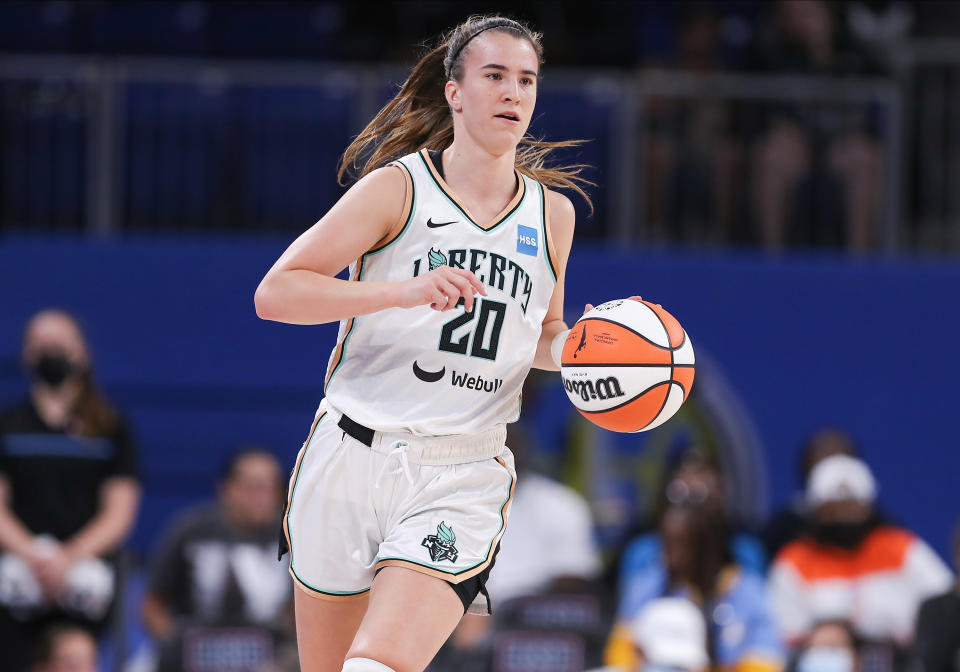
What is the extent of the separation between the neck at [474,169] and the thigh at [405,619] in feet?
3.75

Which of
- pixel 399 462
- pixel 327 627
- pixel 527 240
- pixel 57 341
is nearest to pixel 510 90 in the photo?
pixel 527 240

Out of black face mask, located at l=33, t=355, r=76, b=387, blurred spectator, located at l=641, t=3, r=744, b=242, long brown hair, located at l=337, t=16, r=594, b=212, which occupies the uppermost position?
blurred spectator, located at l=641, t=3, r=744, b=242

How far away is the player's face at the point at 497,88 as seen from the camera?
4301 millimetres

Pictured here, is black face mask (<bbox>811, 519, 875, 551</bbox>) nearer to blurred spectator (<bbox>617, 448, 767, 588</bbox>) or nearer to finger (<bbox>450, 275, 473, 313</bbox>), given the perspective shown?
blurred spectator (<bbox>617, 448, 767, 588</bbox>)

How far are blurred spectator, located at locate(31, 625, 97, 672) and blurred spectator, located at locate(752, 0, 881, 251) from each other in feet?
19.4

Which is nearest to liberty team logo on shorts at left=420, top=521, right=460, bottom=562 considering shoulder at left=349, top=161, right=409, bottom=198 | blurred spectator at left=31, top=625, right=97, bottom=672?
shoulder at left=349, top=161, right=409, bottom=198

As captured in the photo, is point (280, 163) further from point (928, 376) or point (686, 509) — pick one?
point (928, 376)

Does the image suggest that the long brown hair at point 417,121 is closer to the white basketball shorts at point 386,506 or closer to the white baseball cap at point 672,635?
the white basketball shorts at point 386,506

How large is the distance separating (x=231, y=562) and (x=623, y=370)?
4.79 meters

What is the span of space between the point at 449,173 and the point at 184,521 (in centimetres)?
494

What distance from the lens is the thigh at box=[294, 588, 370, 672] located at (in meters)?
4.39

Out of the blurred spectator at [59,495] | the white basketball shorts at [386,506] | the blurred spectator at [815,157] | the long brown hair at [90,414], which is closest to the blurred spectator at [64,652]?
the blurred spectator at [59,495]

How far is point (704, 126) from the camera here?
35.6 ft

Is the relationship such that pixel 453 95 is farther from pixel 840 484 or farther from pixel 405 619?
pixel 840 484
